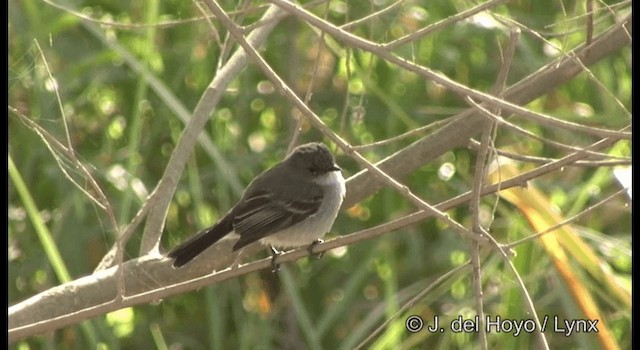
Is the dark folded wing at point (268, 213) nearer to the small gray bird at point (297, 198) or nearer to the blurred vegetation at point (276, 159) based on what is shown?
the small gray bird at point (297, 198)

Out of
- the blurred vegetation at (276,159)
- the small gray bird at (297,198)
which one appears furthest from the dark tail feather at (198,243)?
the blurred vegetation at (276,159)

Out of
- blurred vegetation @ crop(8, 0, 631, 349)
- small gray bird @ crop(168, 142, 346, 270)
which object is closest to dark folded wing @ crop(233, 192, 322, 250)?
small gray bird @ crop(168, 142, 346, 270)

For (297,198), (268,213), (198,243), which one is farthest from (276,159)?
(198,243)

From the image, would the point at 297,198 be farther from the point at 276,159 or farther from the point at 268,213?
the point at 276,159

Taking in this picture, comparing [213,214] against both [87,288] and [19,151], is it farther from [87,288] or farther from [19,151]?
[87,288]

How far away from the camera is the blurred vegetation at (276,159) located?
13.9 ft

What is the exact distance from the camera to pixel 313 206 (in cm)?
423

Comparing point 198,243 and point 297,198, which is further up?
point 198,243

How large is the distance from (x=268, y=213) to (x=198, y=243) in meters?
0.68

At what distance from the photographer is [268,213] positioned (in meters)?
4.13

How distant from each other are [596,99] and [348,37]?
273cm

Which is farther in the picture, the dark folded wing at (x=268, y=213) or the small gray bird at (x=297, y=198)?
the small gray bird at (x=297, y=198)

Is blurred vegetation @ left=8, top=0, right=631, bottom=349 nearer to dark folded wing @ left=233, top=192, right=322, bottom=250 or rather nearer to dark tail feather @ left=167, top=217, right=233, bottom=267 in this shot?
dark folded wing @ left=233, top=192, right=322, bottom=250

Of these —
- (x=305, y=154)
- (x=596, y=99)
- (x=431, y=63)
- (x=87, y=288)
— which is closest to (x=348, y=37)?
(x=87, y=288)
